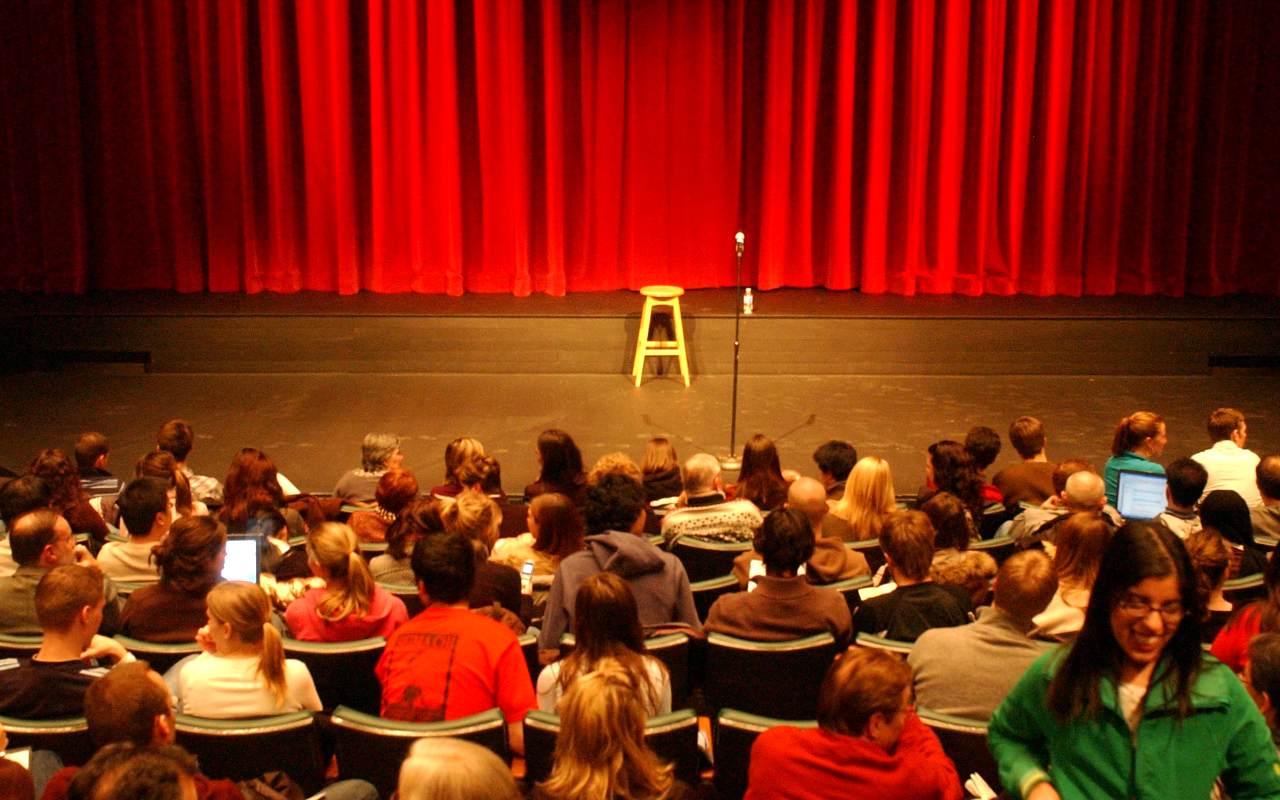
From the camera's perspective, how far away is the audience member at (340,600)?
142 inches

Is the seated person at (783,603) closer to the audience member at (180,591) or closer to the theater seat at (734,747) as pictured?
the theater seat at (734,747)

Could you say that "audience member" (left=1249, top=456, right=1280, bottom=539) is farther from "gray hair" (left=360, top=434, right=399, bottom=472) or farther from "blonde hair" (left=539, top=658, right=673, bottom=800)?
"gray hair" (left=360, top=434, right=399, bottom=472)

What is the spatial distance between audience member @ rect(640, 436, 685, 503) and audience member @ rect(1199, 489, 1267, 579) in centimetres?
224

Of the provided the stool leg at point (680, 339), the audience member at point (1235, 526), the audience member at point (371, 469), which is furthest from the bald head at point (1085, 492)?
→ the stool leg at point (680, 339)

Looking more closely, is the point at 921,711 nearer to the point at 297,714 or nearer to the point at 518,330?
the point at 297,714

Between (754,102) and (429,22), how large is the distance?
2991 mm

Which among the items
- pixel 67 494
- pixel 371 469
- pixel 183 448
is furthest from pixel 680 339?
pixel 67 494

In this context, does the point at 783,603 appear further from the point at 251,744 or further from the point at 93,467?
the point at 93,467

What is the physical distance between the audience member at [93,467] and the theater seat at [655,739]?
328 cm

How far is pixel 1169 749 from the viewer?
80.2 inches

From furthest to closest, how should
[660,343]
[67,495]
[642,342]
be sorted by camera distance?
[660,343] < [642,342] < [67,495]

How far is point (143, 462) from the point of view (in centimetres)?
501

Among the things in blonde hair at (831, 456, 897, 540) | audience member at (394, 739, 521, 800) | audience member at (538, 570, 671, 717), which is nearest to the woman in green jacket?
audience member at (394, 739, 521, 800)

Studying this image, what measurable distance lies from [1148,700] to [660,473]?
373 centimetres
